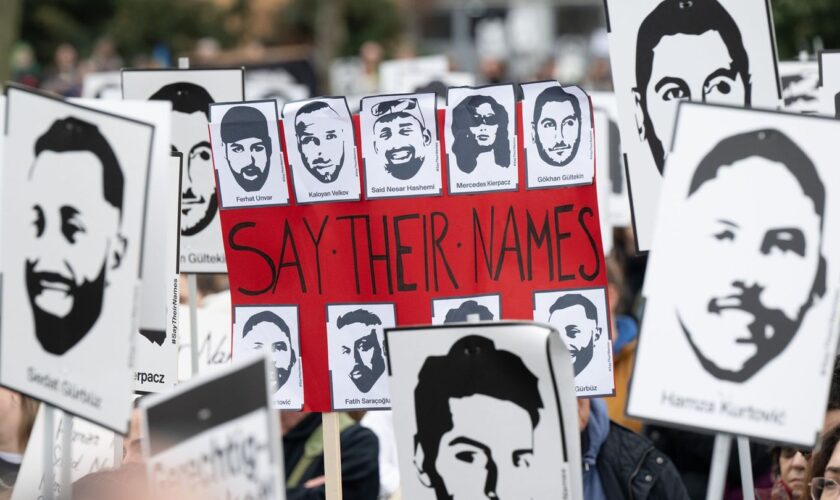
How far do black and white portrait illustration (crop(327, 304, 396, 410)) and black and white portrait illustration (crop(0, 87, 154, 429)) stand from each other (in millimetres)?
1090

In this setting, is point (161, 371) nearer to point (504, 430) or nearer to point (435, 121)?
point (435, 121)

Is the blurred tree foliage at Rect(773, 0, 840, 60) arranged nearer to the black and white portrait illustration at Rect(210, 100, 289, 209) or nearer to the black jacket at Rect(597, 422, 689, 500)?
the black jacket at Rect(597, 422, 689, 500)

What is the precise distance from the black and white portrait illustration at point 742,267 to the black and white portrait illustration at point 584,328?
1016 mm

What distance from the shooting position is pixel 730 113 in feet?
8.72

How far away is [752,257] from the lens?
2611 mm

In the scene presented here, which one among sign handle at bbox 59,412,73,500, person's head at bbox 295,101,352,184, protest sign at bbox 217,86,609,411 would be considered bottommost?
sign handle at bbox 59,412,73,500

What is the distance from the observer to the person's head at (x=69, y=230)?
9.04 ft

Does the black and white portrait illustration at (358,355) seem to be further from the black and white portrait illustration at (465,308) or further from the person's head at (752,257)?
the person's head at (752,257)

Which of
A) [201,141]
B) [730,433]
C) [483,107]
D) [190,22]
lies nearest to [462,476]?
[730,433]

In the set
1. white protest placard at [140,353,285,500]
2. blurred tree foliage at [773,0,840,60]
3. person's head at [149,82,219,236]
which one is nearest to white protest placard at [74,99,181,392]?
white protest placard at [140,353,285,500]

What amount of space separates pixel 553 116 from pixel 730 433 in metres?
1.38

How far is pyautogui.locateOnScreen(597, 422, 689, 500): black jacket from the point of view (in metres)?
3.89

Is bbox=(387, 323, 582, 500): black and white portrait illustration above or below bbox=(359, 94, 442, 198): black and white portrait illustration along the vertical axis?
below

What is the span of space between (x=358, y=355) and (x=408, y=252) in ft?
1.04
